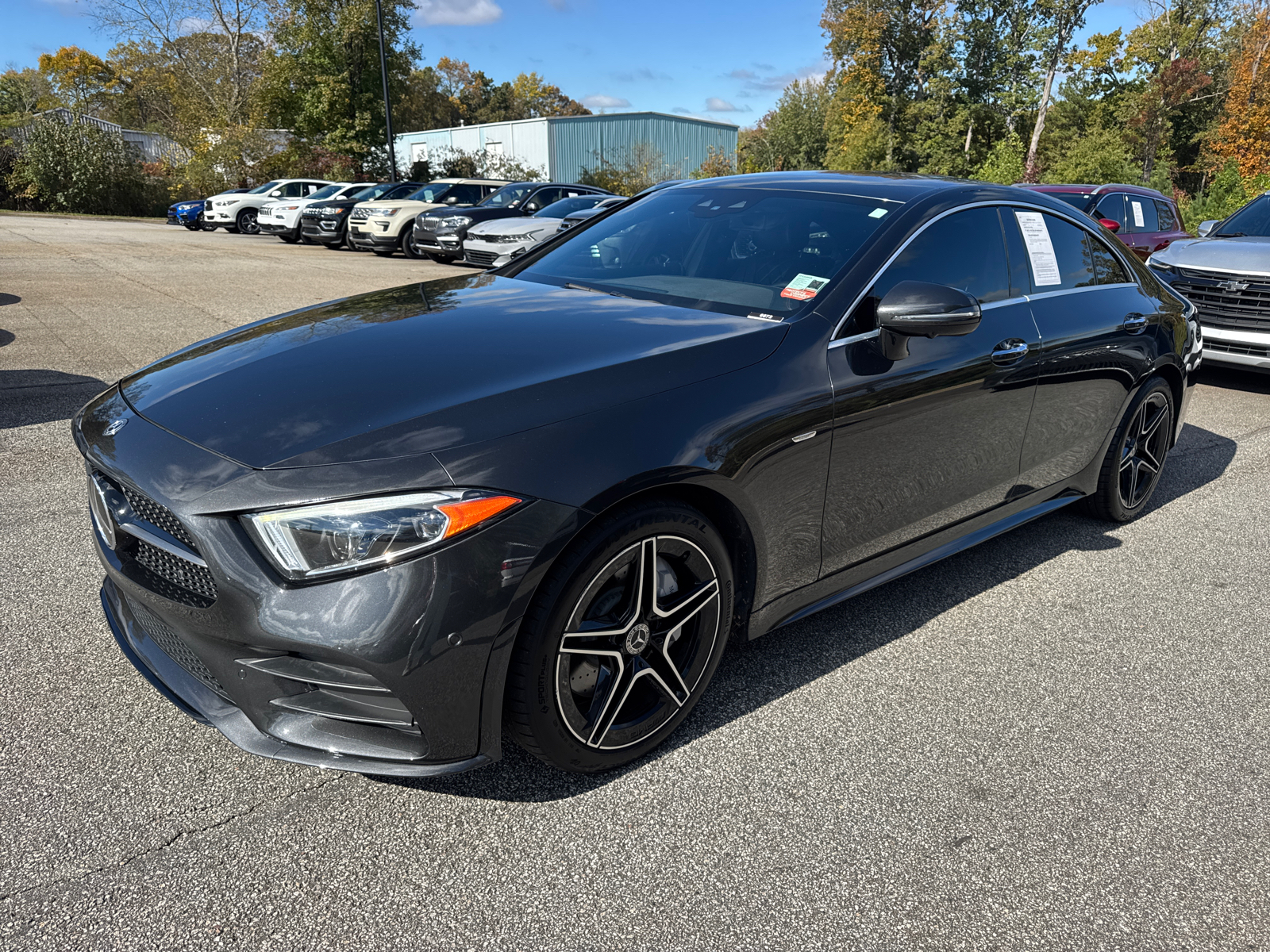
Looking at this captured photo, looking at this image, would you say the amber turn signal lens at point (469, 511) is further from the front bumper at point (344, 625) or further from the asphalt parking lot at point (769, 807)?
the asphalt parking lot at point (769, 807)

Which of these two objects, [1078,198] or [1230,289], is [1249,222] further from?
[1078,198]

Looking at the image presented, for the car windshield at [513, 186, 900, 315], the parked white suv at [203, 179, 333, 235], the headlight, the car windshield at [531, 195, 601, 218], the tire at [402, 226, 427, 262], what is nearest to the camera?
the headlight

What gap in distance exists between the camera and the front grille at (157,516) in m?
2.12

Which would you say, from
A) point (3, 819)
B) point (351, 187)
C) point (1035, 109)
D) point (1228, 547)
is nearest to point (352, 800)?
point (3, 819)

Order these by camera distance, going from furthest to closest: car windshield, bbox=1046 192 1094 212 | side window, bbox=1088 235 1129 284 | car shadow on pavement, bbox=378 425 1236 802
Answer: car windshield, bbox=1046 192 1094 212
side window, bbox=1088 235 1129 284
car shadow on pavement, bbox=378 425 1236 802

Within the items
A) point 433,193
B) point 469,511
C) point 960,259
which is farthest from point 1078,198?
point 433,193

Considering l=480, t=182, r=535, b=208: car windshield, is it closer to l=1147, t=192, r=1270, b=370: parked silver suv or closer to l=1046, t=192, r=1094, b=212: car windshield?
l=1046, t=192, r=1094, b=212: car windshield

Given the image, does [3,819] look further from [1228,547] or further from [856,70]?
[856,70]

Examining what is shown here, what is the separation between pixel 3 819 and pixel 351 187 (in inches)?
962

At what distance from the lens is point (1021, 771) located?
264 centimetres

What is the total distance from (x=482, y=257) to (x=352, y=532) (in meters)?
15.1

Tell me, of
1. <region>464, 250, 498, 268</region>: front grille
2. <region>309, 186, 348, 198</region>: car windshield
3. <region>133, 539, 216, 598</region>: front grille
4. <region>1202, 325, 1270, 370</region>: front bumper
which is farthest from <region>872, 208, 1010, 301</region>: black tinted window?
<region>309, 186, 348, 198</region>: car windshield

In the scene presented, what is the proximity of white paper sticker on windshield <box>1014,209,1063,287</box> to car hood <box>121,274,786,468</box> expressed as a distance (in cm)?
158

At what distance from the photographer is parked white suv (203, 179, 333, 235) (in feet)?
90.4
